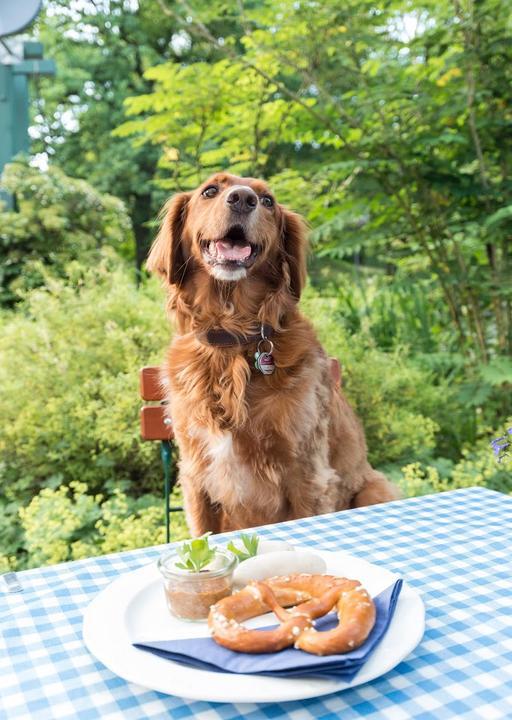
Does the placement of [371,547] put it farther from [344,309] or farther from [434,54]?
[344,309]

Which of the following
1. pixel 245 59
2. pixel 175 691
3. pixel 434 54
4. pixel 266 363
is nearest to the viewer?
pixel 175 691

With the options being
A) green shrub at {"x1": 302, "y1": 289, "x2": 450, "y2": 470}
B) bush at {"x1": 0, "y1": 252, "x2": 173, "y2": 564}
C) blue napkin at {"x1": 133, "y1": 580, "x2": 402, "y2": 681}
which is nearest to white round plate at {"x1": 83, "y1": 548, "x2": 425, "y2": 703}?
blue napkin at {"x1": 133, "y1": 580, "x2": 402, "y2": 681}

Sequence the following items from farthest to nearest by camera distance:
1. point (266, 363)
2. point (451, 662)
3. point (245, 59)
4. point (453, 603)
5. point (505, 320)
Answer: point (505, 320) → point (245, 59) → point (266, 363) → point (453, 603) → point (451, 662)

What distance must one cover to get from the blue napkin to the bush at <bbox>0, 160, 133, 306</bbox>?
5.79m

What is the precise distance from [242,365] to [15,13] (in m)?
3.58

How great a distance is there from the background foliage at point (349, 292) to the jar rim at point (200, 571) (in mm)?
2061

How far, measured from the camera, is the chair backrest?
7.88ft

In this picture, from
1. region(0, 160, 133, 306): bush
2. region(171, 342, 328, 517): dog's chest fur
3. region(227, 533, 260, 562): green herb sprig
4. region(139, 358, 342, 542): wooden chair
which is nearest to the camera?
region(227, 533, 260, 562): green herb sprig

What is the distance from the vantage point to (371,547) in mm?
1319

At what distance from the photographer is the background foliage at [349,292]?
372cm

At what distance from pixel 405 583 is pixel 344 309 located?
425 cm

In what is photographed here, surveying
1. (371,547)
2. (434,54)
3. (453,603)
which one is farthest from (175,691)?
(434,54)

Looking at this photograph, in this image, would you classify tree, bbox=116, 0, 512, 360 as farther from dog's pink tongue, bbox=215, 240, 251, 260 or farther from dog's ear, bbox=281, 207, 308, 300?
dog's pink tongue, bbox=215, 240, 251, 260

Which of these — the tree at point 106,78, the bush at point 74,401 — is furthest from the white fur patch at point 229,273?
the tree at point 106,78
